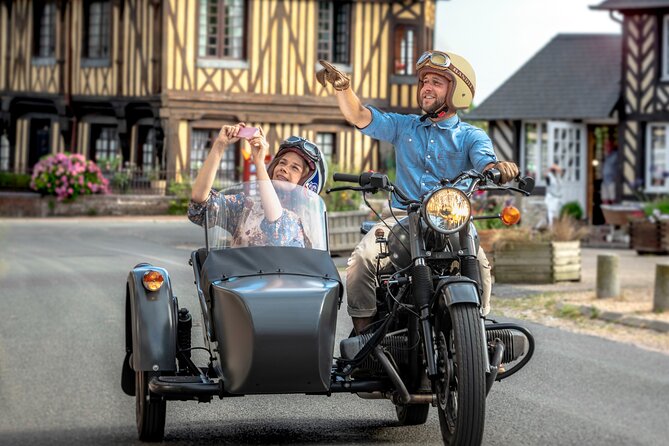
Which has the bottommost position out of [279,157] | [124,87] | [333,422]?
[333,422]

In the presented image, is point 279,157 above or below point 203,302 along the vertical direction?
above

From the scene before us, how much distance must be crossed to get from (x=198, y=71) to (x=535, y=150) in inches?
330

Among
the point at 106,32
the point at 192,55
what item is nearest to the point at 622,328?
the point at 192,55

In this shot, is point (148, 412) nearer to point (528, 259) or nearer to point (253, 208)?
point (253, 208)

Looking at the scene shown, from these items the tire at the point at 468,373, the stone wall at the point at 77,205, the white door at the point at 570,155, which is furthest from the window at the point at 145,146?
the tire at the point at 468,373

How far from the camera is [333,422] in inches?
270

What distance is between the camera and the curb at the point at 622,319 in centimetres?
1166

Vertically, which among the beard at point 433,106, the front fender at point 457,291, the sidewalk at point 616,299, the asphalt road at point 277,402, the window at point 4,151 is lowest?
the asphalt road at point 277,402

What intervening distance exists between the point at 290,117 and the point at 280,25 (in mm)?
2208

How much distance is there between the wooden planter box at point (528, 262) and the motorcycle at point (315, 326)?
944cm

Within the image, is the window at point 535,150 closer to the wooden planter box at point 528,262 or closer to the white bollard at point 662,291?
the wooden planter box at point 528,262

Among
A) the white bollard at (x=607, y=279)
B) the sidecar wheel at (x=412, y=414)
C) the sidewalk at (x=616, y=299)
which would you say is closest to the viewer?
the sidecar wheel at (x=412, y=414)

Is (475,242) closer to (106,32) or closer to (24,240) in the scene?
(24,240)

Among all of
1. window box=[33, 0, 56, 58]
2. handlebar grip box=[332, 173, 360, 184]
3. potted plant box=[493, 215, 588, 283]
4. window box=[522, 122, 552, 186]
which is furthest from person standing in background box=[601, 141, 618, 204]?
handlebar grip box=[332, 173, 360, 184]
